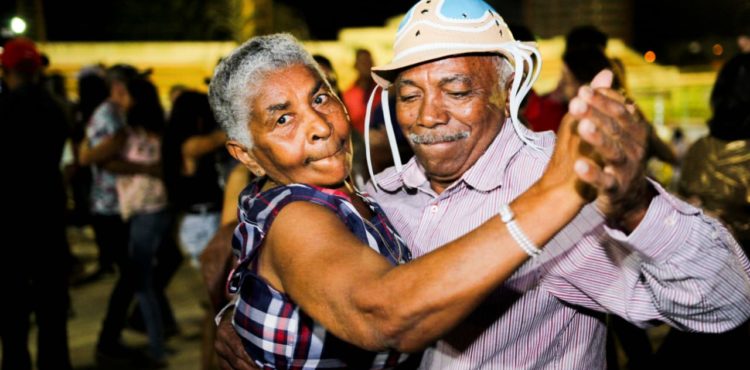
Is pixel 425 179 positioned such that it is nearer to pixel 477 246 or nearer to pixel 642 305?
pixel 642 305

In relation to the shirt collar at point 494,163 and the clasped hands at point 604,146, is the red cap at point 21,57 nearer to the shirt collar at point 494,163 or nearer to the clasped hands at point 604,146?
the shirt collar at point 494,163

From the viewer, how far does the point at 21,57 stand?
16.0 feet

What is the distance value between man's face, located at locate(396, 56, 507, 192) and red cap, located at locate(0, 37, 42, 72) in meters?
3.58

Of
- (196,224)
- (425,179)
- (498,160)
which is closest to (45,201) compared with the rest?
Answer: (196,224)

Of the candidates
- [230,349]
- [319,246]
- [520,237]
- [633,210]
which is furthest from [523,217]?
[230,349]

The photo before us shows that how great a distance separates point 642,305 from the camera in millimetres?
1714

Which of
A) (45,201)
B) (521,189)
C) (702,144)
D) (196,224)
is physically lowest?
(196,224)

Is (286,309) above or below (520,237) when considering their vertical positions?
below

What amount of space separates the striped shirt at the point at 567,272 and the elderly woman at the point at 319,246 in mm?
230

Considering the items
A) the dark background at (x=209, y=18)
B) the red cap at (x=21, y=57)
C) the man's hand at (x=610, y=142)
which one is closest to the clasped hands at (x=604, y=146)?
the man's hand at (x=610, y=142)

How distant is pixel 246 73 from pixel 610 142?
912 millimetres

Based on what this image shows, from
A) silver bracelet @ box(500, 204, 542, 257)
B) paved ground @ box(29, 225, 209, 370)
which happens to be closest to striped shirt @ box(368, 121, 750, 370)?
silver bracelet @ box(500, 204, 542, 257)

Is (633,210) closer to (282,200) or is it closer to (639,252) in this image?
(639,252)

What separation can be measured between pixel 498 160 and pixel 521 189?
131mm
